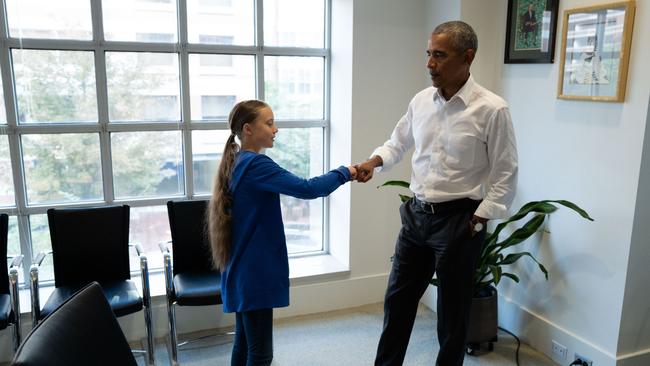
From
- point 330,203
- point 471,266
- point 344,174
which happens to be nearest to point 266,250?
point 344,174

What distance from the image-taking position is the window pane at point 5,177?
2881mm

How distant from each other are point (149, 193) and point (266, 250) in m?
1.55

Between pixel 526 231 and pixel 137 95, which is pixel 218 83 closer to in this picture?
pixel 137 95

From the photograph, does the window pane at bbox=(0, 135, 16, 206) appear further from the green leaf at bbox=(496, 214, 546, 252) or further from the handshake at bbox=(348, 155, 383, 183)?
the green leaf at bbox=(496, 214, 546, 252)

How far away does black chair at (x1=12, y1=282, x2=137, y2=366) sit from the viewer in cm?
103

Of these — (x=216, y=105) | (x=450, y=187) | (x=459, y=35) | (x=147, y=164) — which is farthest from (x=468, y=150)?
(x=147, y=164)

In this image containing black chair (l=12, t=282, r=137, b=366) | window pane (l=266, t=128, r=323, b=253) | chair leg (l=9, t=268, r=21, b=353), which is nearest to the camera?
black chair (l=12, t=282, r=137, b=366)

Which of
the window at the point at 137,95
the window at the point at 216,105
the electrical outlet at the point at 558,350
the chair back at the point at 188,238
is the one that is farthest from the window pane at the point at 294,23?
the electrical outlet at the point at 558,350

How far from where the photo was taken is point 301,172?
142 inches

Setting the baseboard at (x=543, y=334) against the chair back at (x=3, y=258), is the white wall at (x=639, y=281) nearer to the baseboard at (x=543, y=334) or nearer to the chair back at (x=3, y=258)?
the baseboard at (x=543, y=334)

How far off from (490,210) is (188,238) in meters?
1.66

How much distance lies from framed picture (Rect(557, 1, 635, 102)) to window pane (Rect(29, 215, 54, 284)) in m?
2.94

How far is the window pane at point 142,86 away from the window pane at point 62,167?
0.25 m

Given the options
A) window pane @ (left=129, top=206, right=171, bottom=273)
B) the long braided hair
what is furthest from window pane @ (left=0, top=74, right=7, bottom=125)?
the long braided hair
